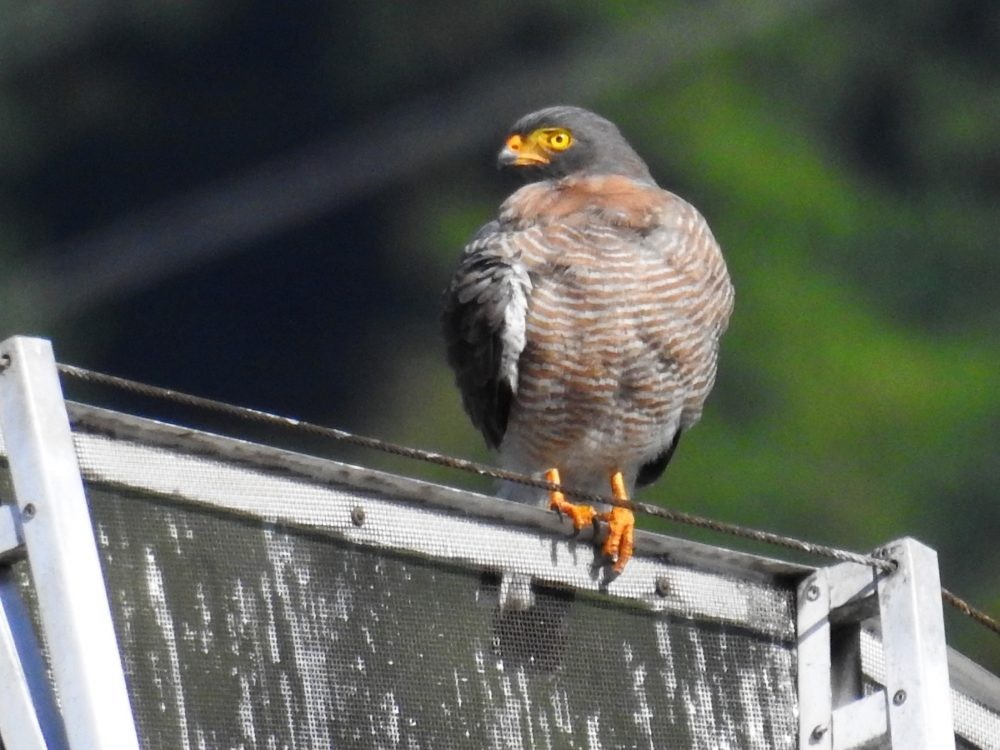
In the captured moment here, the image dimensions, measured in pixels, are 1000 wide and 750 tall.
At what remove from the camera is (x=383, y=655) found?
8.38ft

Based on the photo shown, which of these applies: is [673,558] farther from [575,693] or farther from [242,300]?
[242,300]

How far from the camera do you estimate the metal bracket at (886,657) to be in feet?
8.70

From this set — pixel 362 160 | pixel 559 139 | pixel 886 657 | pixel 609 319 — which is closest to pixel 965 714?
pixel 886 657

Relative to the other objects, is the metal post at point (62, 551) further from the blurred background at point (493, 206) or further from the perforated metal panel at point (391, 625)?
the blurred background at point (493, 206)

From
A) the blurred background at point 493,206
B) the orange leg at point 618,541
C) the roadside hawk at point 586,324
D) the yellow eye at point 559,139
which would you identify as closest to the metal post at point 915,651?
the orange leg at point 618,541

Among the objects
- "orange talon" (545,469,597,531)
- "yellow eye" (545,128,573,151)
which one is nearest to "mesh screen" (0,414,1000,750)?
"orange talon" (545,469,597,531)

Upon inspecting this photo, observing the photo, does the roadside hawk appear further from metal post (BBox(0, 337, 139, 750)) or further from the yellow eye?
metal post (BBox(0, 337, 139, 750))

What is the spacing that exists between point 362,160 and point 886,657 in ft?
60.6

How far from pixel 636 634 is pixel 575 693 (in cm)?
17

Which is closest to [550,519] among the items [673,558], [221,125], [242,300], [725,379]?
[673,558]

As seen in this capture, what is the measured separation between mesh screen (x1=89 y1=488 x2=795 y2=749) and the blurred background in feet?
32.4

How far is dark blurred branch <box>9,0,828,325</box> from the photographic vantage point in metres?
19.4

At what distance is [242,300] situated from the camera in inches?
868

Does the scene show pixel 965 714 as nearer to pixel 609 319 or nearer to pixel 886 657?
pixel 886 657
